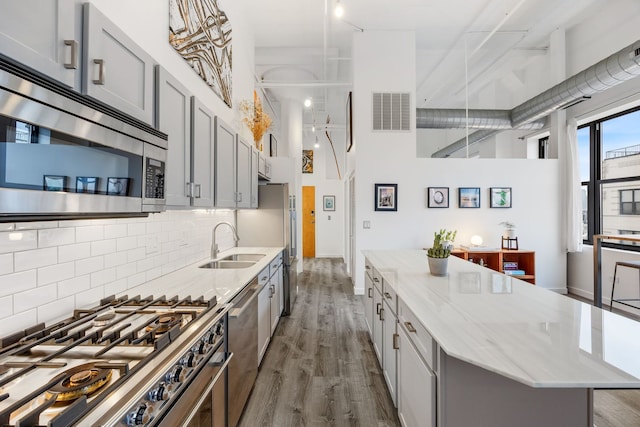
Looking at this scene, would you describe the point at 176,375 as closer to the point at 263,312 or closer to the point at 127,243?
the point at 127,243

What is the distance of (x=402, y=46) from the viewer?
482 cm

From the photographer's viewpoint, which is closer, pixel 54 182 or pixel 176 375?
pixel 54 182

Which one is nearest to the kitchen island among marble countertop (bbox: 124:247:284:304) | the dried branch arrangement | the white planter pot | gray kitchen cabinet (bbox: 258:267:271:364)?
the white planter pot

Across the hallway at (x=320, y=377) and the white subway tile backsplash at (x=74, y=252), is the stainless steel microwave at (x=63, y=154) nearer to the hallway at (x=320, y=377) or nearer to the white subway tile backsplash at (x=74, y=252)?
the white subway tile backsplash at (x=74, y=252)

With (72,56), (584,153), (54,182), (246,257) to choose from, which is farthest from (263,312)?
(584,153)

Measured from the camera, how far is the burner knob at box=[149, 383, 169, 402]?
90 cm

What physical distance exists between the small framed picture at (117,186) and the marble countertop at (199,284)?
0.73 m

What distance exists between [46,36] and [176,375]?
3.79 ft

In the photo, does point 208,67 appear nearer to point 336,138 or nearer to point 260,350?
point 260,350

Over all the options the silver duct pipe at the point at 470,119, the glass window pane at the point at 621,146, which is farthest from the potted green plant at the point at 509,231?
the silver duct pipe at the point at 470,119

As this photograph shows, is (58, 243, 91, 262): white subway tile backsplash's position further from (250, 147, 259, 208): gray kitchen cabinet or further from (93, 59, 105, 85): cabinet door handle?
(250, 147, 259, 208): gray kitchen cabinet

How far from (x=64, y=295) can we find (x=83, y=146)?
79 cm

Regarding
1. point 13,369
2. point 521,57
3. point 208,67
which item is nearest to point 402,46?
point 521,57

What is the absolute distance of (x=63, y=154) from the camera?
3.03ft
